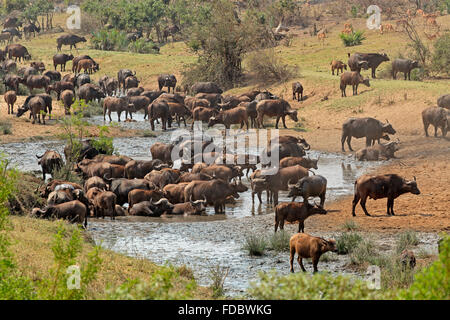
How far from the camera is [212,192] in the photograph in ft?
54.2

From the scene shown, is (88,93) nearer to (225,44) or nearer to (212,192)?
(225,44)

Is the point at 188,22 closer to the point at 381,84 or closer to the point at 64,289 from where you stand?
the point at 381,84

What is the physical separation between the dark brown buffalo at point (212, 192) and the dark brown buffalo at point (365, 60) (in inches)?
754

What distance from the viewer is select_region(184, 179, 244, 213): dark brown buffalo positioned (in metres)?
16.5

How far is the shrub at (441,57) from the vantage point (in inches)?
1293

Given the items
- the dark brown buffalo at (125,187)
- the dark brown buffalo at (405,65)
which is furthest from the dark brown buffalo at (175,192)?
the dark brown buffalo at (405,65)

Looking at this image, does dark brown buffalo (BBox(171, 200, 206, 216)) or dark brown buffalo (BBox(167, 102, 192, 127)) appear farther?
dark brown buffalo (BBox(167, 102, 192, 127))

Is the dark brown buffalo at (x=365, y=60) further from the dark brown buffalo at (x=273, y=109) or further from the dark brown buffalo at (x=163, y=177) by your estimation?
the dark brown buffalo at (x=163, y=177)

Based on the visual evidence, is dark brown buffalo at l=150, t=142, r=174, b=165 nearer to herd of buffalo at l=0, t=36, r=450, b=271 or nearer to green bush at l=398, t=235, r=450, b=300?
herd of buffalo at l=0, t=36, r=450, b=271

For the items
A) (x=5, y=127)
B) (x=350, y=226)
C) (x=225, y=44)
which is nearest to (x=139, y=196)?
(x=350, y=226)

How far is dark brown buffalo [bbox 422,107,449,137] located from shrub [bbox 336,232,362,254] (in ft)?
41.9

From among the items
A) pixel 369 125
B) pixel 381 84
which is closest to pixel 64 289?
pixel 369 125

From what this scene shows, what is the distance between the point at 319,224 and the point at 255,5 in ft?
167

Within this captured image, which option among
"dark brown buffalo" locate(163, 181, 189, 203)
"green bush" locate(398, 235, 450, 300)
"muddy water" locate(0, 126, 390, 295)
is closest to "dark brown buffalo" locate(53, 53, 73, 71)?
"muddy water" locate(0, 126, 390, 295)
